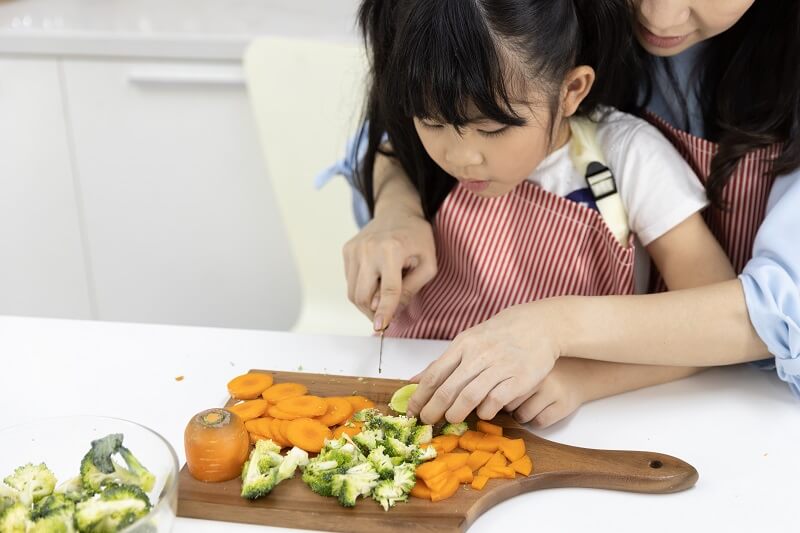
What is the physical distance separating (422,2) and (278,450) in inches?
18.7

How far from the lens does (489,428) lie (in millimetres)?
958

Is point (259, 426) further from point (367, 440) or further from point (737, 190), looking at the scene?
point (737, 190)

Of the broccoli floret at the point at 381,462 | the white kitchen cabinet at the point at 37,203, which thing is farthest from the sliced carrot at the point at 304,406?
the white kitchen cabinet at the point at 37,203

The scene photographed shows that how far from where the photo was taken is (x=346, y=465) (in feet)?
2.87

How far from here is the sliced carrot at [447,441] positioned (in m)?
0.93

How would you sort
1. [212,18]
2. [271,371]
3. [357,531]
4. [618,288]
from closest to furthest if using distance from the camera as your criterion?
1. [357,531]
2. [271,371]
3. [618,288]
4. [212,18]

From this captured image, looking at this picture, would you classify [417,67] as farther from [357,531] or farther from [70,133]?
[70,133]

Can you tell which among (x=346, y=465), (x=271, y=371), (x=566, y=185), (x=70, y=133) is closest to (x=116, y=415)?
(x=271, y=371)

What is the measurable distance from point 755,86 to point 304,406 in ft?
2.20

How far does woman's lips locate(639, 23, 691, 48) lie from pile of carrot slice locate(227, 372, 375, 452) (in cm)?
53

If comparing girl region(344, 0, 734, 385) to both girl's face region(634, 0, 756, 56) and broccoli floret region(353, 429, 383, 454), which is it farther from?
broccoli floret region(353, 429, 383, 454)

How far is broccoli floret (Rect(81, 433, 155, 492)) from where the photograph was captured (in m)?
0.78

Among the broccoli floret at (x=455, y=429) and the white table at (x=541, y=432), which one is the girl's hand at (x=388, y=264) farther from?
the broccoli floret at (x=455, y=429)

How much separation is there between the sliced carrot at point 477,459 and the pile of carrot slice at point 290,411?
115 mm
